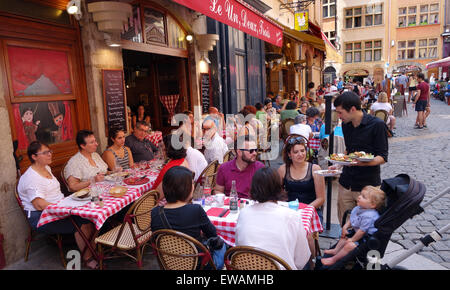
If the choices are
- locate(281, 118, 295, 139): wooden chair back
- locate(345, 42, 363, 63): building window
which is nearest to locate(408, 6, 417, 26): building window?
locate(345, 42, 363, 63): building window

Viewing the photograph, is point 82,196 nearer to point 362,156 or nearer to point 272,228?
point 272,228

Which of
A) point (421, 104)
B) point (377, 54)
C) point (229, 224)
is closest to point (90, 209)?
point (229, 224)

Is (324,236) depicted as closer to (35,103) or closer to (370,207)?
(370,207)

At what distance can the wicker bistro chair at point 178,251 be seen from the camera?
2.31m

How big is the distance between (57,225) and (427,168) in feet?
23.1

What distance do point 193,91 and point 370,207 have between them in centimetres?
632

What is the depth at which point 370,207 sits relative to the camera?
2.76 meters

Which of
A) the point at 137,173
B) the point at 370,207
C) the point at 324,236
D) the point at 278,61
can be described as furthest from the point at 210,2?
the point at 278,61

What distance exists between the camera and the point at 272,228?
86.6 inches

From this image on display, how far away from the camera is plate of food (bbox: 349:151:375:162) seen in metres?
3.14

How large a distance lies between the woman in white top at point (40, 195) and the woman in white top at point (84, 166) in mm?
348

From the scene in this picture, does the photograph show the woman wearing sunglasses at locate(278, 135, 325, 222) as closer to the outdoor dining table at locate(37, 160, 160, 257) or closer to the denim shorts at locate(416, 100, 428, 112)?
the outdoor dining table at locate(37, 160, 160, 257)

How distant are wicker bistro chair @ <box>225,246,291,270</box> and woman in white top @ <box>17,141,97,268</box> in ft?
7.19

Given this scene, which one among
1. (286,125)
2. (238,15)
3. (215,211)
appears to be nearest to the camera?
(215,211)
